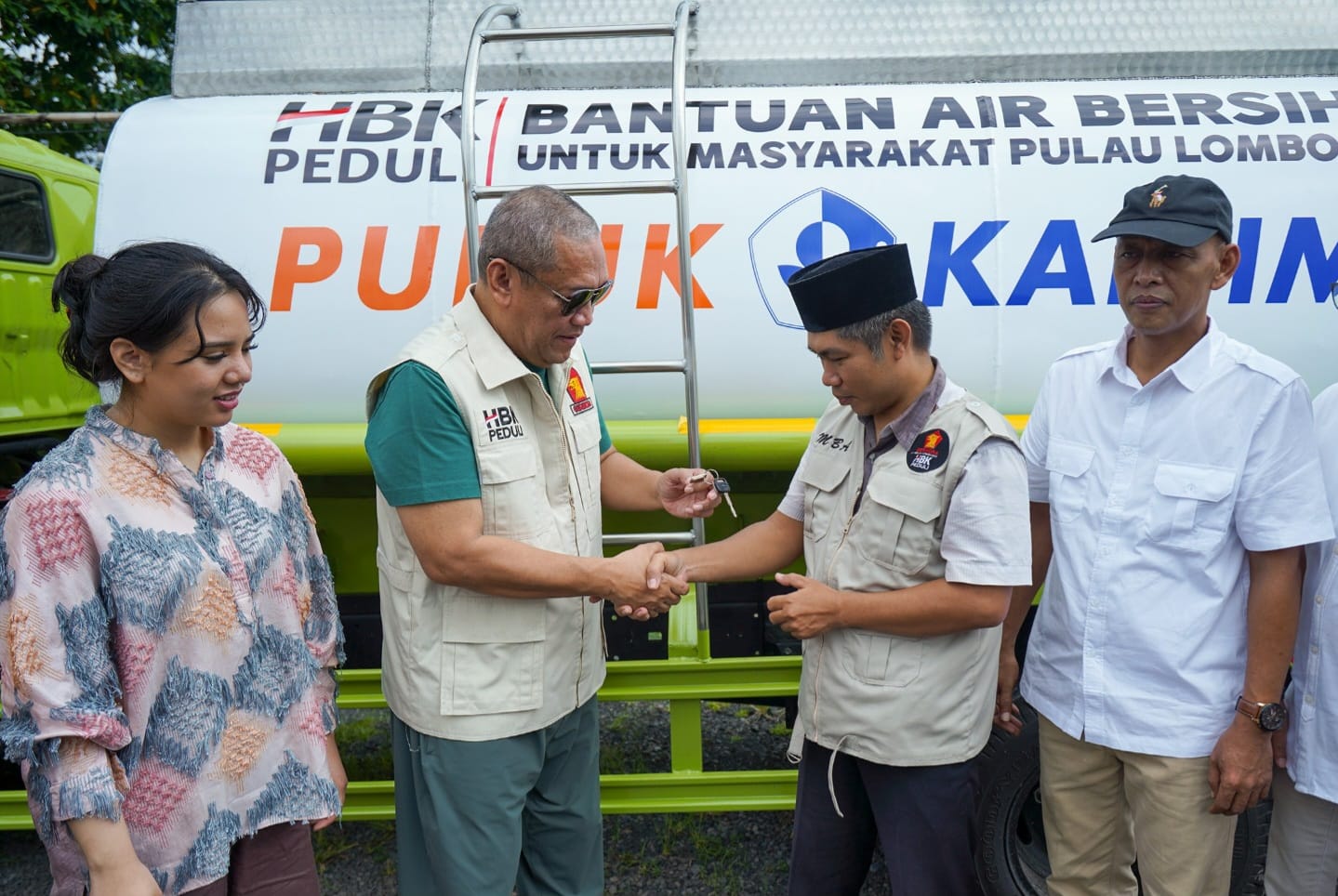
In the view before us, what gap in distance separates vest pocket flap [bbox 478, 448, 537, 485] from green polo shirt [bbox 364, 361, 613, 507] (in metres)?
0.03

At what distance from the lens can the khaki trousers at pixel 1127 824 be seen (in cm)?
203

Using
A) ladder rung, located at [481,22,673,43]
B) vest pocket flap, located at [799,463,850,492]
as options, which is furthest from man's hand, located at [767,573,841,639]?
ladder rung, located at [481,22,673,43]

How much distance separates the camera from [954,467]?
1.96m

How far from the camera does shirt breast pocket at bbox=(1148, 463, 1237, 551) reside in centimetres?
195

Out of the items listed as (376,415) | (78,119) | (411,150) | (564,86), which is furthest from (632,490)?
(78,119)

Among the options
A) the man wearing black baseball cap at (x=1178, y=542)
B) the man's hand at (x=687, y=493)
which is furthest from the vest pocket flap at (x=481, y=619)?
the man wearing black baseball cap at (x=1178, y=542)

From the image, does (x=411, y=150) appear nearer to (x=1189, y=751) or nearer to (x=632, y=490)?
(x=632, y=490)

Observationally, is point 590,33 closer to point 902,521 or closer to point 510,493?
point 510,493

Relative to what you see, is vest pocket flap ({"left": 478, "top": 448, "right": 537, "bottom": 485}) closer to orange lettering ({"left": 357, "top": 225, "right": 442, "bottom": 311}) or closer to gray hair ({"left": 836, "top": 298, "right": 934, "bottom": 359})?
gray hair ({"left": 836, "top": 298, "right": 934, "bottom": 359})

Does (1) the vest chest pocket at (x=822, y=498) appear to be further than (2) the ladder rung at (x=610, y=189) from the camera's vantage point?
No

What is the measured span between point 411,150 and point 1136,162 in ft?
6.59

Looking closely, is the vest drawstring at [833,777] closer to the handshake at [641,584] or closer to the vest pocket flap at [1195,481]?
the handshake at [641,584]

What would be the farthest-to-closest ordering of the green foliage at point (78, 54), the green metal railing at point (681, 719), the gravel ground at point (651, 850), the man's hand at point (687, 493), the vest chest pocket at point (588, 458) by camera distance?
the green foliage at point (78, 54) → the gravel ground at point (651, 850) → the green metal railing at point (681, 719) → the man's hand at point (687, 493) → the vest chest pocket at point (588, 458)

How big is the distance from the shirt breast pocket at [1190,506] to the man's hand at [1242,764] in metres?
0.36
